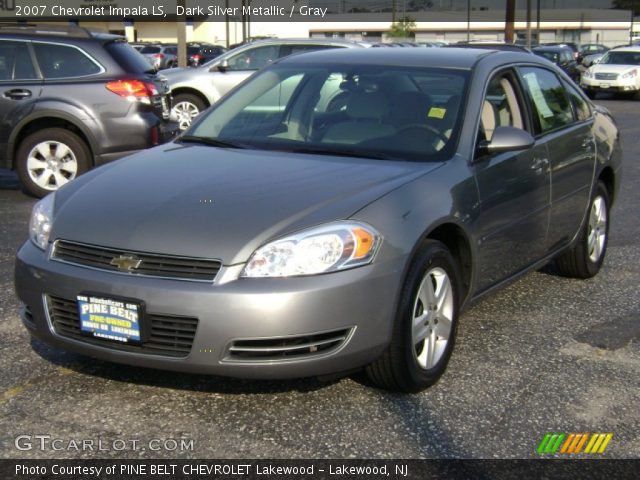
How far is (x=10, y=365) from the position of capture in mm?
4371

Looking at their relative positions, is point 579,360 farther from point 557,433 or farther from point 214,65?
point 214,65

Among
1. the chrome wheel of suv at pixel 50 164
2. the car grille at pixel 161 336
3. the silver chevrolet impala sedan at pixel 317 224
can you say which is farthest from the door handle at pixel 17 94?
the car grille at pixel 161 336

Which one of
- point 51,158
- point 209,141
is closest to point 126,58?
point 51,158

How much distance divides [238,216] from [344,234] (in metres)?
0.46

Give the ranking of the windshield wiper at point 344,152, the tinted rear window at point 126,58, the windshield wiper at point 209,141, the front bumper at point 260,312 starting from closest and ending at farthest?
the front bumper at point 260,312
the windshield wiper at point 344,152
the windshield wiper at point 209,141
the tinted rear window at point 126,58

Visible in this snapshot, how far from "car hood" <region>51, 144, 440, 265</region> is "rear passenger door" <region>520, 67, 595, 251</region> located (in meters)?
1.37

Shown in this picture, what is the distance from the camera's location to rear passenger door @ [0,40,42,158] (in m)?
9.08

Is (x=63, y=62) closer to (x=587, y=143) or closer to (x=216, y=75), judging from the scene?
(x=216, y=75)

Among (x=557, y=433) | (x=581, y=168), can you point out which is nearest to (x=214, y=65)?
(x=581, y=168)

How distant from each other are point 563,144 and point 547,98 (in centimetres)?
34

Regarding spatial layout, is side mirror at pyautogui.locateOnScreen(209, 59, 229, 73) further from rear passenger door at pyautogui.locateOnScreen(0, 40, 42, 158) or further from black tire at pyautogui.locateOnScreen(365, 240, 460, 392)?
black tire at pyautogui.locateOnScreen(365, 240, 460, 392)

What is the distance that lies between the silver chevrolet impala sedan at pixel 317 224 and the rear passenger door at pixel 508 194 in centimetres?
1

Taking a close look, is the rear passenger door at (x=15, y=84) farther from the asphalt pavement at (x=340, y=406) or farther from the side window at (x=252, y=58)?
the side window at (x=252, y=58)

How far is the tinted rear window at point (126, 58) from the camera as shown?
9.38 meters
